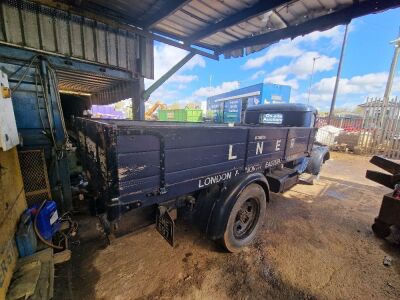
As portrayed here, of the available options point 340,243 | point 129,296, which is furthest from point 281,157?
point 129,296

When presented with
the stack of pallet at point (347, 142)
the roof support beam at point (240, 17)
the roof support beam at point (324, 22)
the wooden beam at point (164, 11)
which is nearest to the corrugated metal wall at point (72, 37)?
the wooden beam at point (164, 11)

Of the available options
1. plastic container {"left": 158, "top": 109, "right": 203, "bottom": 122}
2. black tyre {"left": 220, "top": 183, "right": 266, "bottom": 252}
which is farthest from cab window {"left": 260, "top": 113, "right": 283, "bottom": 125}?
plastic container {"left": 158, "top": 109, "right": 203, "bottom": 122}

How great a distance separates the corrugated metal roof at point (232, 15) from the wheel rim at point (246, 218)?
11.3ft

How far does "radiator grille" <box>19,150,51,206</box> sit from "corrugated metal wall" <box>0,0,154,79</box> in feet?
6.52

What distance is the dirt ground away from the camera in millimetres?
2238

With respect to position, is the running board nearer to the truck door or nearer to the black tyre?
the truck door

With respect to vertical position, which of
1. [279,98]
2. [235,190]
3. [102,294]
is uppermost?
[279,98]

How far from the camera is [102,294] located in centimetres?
218

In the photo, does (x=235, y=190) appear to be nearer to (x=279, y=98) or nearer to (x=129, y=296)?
(x=129, y=296)

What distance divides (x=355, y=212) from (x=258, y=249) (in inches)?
116

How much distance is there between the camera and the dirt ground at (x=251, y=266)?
2.24 metres

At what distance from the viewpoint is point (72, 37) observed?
3.83 m

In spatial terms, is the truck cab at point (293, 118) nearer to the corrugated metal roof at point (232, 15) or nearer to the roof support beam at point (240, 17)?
the corrugated metal roof at point (232, 15)

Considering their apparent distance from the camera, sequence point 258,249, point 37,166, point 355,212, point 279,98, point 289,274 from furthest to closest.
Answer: point 279,98, point 355,212, point 37,166, point 258,249, point 289,274
